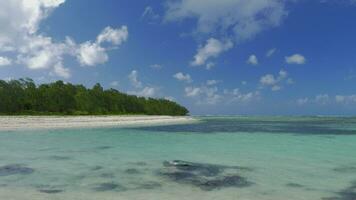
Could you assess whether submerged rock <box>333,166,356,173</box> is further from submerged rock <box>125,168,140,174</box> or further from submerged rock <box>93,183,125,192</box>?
submerged rock <box>93,183,125,192</box>

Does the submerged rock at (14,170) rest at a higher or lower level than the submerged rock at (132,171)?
higher

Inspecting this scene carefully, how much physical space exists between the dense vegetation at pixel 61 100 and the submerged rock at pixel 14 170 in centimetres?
7023

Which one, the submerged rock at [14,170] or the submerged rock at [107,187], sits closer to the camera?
the submerged rock at [107,187]

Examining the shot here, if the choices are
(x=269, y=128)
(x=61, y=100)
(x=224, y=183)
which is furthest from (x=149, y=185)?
(x=61, y=100)

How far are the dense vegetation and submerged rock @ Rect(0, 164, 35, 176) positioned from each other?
70227 mm

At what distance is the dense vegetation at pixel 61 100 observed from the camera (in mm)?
85625

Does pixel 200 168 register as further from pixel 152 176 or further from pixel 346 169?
pixel 346 169

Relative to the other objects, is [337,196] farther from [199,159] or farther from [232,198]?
[199,159]

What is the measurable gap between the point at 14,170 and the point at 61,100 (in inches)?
3290

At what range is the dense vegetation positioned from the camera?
3371 inches

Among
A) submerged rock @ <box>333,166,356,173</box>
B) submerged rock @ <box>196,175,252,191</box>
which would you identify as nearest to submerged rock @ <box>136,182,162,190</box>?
submerged rock @ <box>196,175,252,191</box>

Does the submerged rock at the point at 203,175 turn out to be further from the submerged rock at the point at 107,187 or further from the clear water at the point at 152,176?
the submerged rock at the point at 107,187

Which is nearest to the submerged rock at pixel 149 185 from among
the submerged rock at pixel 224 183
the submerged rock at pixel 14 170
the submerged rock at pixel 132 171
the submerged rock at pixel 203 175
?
the submerged rock at pixel 203 175

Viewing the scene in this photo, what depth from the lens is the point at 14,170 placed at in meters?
16.6
